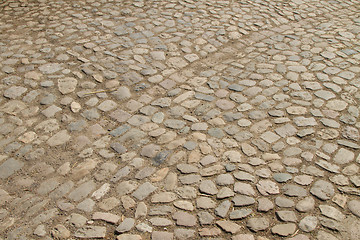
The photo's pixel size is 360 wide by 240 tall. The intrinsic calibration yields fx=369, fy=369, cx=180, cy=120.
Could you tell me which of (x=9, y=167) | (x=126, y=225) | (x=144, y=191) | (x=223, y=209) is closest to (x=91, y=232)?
(x=126, y=225)

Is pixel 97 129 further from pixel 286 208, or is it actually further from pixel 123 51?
pixel 286 208

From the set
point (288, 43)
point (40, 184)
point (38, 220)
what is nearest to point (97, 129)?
point (40, 184)

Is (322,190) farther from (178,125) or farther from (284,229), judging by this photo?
(178,125)

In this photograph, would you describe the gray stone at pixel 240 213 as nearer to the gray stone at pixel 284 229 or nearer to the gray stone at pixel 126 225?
the gray stone at pixel 284 229

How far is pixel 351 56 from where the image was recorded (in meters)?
5.38

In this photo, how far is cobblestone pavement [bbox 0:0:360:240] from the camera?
308 centimetres

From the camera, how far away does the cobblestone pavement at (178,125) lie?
3.08 meters

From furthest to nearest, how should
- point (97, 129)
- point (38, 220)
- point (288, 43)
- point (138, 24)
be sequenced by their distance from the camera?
point (138, 24), point (288, 43), point (97, 129), point (38, 220)

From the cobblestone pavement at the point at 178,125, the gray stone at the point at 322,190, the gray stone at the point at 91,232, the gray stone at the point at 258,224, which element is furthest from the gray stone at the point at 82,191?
the gray stone at the point at 322,190

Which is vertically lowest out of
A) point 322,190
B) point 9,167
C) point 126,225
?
point 9,167

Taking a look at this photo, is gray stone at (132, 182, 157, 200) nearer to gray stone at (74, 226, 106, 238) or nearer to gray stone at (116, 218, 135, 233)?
gray stone at (116, 218, 135, 233)

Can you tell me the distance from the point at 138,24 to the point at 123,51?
968 mm

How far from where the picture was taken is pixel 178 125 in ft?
13.4

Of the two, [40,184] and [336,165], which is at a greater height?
[336,165]
